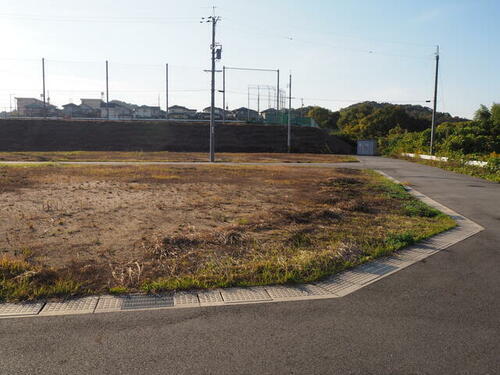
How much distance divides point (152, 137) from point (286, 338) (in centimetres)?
4875

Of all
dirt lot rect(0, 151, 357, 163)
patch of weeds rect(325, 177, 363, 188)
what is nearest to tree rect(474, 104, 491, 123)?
dirt lot rect(0, 151, 357, 163)

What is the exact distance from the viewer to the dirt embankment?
4556 centimetres

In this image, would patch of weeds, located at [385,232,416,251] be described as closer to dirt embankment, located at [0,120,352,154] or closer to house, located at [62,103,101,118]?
→ dirt embankment, located at [0,120,352,154]

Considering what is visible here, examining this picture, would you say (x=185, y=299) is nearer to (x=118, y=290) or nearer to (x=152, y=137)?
(x=118, y=290)

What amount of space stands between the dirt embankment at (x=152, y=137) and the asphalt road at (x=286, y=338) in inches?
1706

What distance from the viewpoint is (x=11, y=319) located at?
12.2ft

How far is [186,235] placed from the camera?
268 inches

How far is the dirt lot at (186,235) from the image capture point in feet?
15.9

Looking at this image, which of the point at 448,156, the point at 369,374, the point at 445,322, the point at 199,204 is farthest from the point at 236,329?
the point at 448,156

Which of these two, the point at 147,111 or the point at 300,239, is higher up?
the point at 147,111

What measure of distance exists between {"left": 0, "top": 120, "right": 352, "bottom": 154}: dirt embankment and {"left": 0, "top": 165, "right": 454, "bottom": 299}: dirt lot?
115 ft

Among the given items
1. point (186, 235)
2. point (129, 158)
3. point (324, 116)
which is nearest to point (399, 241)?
point (186, 235)

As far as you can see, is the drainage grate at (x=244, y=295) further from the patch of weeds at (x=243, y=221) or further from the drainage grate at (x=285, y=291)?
the patch of weeds at (x=243, y=221)

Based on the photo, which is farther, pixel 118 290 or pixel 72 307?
pixel 118 290
